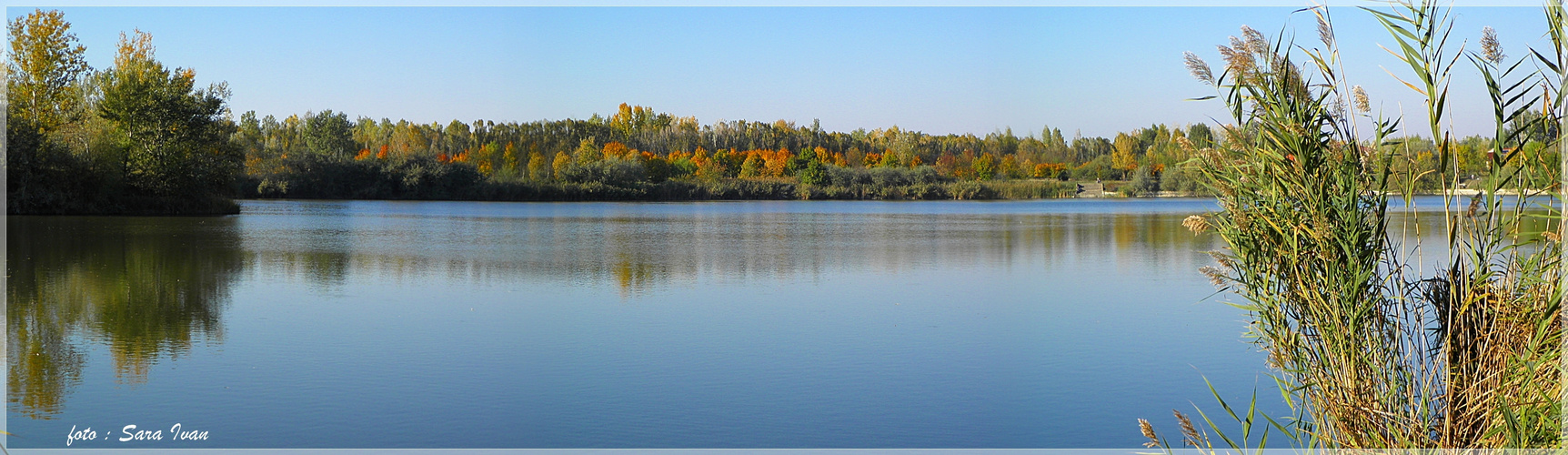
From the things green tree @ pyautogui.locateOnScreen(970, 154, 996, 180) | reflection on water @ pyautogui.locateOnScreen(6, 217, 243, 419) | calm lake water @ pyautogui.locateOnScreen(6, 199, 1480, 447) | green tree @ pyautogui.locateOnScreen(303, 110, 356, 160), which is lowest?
calm lake water @ pyautogui.locateOnScreen(6, 199, 1480, 447)

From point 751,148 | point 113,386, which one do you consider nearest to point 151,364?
point 113,386

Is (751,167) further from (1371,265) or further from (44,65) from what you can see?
(1371,265)

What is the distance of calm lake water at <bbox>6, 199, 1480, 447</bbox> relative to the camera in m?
4.22

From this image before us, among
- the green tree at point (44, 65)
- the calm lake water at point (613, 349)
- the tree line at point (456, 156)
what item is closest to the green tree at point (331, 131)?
the tree line at point (456, 156)

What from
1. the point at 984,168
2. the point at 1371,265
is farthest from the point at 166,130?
the point at 984,168

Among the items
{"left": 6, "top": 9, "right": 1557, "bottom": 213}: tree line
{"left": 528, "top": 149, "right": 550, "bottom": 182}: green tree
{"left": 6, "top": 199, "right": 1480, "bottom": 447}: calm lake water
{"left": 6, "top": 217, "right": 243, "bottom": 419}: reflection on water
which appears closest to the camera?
{"left": 6, "top": 199, "right": 1480, "bottom": 447}: calm lake water

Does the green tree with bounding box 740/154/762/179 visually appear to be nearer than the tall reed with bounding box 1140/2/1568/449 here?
No

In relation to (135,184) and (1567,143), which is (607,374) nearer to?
(1567,143)

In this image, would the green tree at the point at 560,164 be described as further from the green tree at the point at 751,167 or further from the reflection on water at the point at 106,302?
the reflection on water at the point at 106,302

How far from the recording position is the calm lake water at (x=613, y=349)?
4219 mm

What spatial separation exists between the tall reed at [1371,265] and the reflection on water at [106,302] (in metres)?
4.49

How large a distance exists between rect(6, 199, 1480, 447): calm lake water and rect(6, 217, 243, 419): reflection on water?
0.03 m

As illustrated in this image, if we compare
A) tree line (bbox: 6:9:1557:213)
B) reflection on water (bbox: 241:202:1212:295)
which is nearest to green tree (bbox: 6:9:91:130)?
tree line (bbox: 6:9:1557:213)

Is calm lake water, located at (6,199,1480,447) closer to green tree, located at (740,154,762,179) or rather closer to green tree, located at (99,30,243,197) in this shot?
green tree, located at (99,30,243,197)
